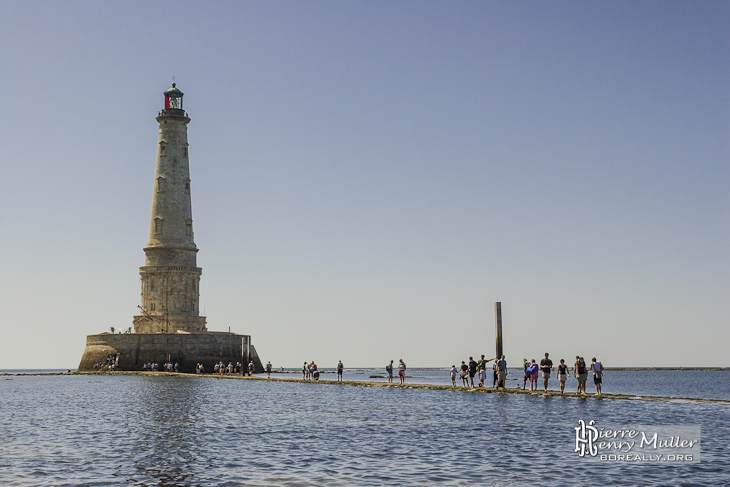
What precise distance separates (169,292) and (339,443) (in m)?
60.1

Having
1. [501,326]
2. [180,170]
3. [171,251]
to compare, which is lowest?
[501,326]

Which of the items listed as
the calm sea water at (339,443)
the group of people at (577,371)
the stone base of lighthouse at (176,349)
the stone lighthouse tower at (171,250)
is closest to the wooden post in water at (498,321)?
the group of people at (577,371)

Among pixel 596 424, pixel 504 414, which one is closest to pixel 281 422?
pixel 504 414

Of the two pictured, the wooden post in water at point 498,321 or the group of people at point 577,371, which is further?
the wooden post in water at point 498,321

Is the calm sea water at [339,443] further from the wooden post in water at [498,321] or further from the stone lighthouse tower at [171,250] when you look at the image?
the stone lighthouse tower at [171,250]

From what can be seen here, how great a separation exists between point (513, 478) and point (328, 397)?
82.5ft

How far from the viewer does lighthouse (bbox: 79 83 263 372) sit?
249 feet

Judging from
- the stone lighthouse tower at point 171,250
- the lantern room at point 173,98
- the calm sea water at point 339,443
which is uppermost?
the lantern room at point 173,98

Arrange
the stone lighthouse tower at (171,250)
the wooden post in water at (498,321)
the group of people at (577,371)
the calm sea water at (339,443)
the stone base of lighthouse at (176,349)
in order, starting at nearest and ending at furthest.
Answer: the calm sea water at (339,443) < the group of people at (577,371) < the wooden post in water at (498,321) < the stone base of lighthouse at (176,349) < the stone lighthouse tower at (171,250)

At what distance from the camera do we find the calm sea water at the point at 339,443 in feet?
51.6

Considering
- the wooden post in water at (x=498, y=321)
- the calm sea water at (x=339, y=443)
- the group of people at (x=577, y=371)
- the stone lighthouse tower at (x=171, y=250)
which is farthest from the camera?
the stone lighthouse tower at (x=171, y=250)

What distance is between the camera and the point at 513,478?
15.4 meters

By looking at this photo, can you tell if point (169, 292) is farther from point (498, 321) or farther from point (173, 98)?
point (498, 321)

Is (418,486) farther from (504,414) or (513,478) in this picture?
(504,414)
